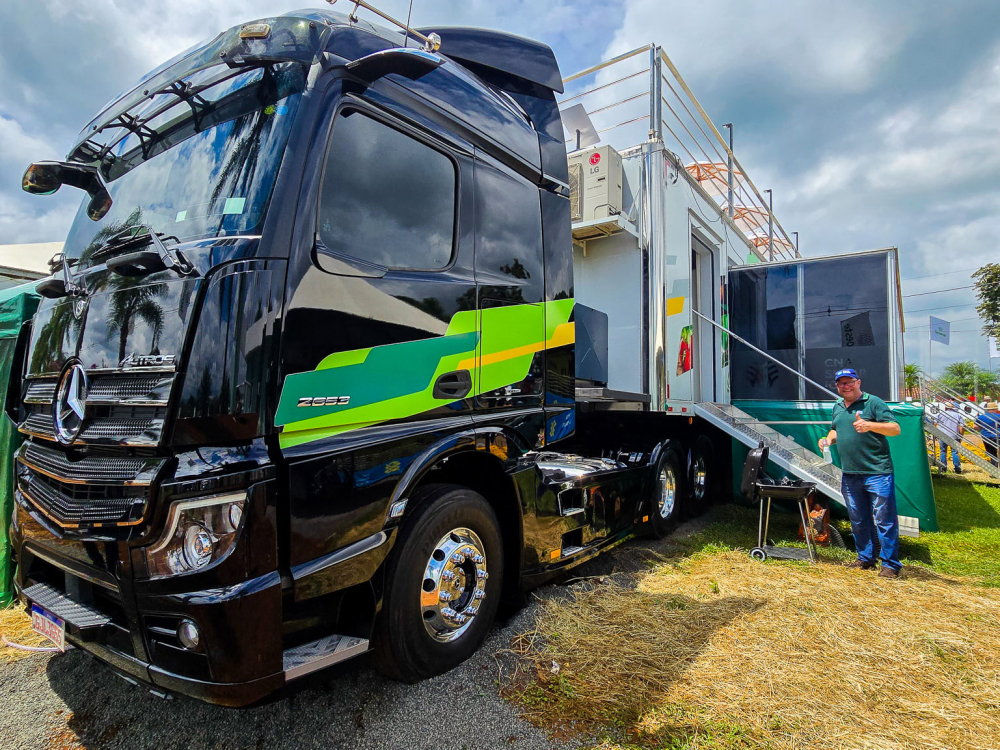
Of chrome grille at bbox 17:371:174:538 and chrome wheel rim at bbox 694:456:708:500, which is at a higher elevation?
chrome grille at bbox 17:371:174:538

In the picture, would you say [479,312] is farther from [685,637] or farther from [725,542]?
[725,542]

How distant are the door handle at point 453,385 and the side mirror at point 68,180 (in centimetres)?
185

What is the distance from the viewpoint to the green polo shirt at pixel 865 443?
190 inches

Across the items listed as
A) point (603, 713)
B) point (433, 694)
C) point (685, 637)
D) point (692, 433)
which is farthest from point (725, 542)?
point (433, 694)

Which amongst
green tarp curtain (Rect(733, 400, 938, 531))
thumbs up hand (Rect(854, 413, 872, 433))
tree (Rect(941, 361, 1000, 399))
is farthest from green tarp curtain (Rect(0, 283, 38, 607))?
tree (Rect(941, 361, 1000, 399))

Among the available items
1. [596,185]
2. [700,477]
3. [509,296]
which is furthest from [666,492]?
[509,296]

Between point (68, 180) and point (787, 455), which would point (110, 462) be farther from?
point (787, 455)

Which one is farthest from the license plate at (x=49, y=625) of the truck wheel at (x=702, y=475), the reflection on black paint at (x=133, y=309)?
the truck wheel at (x=702, y=475)

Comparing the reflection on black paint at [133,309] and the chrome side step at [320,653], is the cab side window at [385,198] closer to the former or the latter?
the reflection on black paint at [133,309]

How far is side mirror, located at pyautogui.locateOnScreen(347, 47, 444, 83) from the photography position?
2332 mm

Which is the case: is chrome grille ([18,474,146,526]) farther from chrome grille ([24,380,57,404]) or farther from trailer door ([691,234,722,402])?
trailer door ([691,234,722,402])

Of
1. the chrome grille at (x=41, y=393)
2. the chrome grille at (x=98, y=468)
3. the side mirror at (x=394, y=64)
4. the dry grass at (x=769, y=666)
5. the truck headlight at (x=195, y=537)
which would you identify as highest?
the side mirror at (x=394, y=64)

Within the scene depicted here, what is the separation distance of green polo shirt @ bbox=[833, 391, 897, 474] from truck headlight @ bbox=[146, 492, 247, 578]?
4.95 m

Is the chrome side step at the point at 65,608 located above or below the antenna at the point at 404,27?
below
